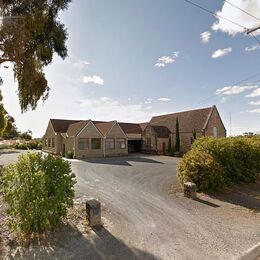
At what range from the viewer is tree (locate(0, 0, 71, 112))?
817cm

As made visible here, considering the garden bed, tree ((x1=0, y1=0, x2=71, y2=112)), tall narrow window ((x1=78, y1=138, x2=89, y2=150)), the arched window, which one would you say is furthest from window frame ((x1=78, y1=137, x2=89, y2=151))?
the garden bed

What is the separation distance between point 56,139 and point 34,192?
30063 millimetres

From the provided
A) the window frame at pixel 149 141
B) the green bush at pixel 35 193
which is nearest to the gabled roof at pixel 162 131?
the window frame at pixel 149 141

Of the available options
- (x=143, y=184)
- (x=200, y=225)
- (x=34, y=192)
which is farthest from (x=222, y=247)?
(x=143, y=184)

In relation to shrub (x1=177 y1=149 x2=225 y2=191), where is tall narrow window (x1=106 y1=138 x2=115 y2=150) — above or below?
above

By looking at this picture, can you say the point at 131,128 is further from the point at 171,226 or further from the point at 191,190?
the point at 171,226

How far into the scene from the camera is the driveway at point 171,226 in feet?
18.2

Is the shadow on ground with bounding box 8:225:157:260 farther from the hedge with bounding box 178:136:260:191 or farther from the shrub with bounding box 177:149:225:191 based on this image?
the hedge with bounding box 178:136:260:191

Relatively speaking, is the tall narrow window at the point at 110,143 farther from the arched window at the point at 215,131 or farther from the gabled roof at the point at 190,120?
the arched window at the point at 215,131

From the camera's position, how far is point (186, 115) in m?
38.0

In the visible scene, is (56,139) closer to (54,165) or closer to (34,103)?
(34,103)

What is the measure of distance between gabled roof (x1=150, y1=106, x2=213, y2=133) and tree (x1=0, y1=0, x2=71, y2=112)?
89.9 feet

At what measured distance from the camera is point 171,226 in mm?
7008

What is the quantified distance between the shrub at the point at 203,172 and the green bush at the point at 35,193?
6843 mm
